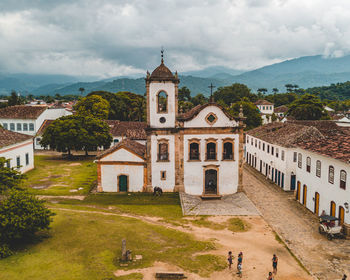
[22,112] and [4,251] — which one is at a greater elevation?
[22,112]

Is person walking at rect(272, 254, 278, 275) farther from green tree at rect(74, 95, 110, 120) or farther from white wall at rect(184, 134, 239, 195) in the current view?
green tree at rect(74, 95, 110, 120)

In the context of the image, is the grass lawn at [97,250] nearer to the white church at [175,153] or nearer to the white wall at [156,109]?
the white church at [175,153]

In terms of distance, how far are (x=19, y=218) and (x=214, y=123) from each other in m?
20.1

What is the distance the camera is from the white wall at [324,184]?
22609 millimetres

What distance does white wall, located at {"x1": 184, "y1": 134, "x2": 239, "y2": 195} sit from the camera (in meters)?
32.1

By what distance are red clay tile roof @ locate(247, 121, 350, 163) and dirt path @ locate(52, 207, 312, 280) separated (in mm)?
7992

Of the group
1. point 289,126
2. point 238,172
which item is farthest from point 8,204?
point 289,126

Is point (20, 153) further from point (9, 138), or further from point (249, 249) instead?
point (249, 249)

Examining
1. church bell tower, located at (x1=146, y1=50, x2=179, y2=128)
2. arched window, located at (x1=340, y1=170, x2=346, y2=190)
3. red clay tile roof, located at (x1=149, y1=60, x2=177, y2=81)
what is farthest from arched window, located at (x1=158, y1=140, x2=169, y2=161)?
arched window, located at (x1=340, y1=170, x2=346, y2=190)

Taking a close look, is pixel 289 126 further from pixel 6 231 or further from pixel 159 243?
pixel 6 231

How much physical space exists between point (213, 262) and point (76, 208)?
14370mm

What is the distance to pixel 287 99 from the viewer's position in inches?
5546

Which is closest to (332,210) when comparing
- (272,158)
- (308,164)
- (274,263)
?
(308,164)

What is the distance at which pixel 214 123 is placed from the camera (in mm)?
31969
